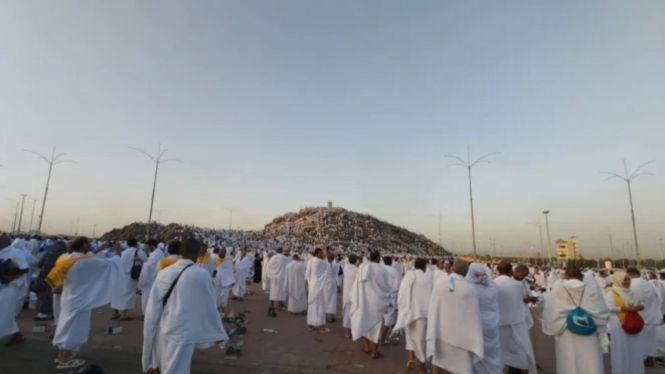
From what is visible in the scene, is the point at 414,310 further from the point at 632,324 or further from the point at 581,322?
the point at 632,324

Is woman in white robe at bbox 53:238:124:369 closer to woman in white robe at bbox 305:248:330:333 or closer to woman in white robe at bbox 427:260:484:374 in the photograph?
woman in white robe at bbox 305:248:330:333

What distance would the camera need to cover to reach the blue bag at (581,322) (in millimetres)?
5359

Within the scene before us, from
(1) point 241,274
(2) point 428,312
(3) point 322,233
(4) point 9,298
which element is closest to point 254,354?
(2) point 428,312

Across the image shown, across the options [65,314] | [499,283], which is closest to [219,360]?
[65,314]

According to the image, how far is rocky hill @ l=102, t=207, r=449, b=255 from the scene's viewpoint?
59.5 metres

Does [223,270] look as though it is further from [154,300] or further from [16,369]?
[154,300]

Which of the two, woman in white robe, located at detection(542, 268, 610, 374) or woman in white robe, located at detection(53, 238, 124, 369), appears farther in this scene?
woman in white robe, located at detection(53, 238, 124, 369)

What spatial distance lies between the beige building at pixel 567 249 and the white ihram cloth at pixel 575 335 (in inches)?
4041

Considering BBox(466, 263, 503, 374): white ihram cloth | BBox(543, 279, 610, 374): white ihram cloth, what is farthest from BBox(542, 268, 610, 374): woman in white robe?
BBox(466, 263, 503, 374): white ihram cloth

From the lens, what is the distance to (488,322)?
5.38 metres

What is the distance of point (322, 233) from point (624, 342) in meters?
65.6

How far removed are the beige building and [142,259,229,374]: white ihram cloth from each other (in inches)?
4191

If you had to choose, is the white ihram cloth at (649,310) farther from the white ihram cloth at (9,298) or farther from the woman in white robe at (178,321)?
the white ihram cloth at (9,298)

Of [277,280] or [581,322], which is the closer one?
[581,322]
